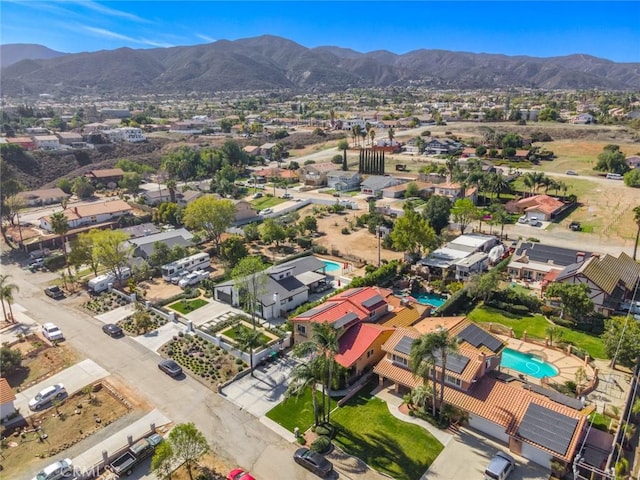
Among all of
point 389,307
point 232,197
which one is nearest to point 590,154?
point 232,197

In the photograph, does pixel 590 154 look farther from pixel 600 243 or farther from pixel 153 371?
pixel 153 371

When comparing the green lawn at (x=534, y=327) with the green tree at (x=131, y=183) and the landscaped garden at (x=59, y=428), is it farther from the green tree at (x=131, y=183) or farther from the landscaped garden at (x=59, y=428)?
the green tree at (x=131, y=183)

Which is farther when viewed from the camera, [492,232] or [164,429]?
[492,232]

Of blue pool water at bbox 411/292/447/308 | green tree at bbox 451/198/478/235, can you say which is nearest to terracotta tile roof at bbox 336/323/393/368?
blue pool water at bbox 411/292/447/308

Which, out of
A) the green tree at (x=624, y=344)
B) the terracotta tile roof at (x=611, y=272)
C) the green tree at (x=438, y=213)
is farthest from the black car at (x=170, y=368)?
the green tree at (x=438, y=213)

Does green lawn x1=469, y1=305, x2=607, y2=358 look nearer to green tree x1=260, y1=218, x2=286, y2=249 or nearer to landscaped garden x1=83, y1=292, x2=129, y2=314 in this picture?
green tree x1=260, y1=218, x2=286, y2=249

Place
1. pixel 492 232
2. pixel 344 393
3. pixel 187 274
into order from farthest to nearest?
pixel 492 232 → pixel 187 274 → pixel 344 393
